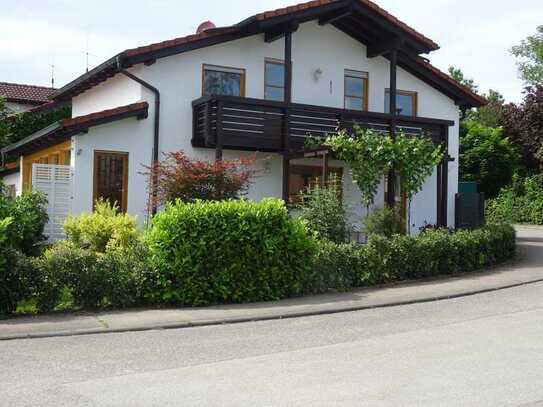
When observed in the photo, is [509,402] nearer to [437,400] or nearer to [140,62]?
[437,400]

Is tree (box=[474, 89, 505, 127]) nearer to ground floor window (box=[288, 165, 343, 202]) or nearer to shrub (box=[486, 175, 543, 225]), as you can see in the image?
shrub (box=[486, 175, 543, 225])

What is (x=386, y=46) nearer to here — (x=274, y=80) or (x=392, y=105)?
(x=392, y=105)

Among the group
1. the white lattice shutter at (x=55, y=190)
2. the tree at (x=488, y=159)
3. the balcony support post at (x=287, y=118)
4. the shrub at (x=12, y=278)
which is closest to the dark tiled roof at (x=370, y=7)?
the balcony support post at (x=287, y=118)

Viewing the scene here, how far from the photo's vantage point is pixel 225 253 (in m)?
11.5

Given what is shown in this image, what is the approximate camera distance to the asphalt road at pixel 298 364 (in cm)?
605

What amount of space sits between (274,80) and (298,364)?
1259cm

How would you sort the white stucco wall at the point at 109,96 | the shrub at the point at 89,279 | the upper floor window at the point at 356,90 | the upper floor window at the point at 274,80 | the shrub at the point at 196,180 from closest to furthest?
the shrub at the point at 89,279 < the shrub at the point at 196,180 < the white stucco wall at the point at 109,96 < the upper floor window at the point at 274,80 < the upper floor window at the point at 356,90

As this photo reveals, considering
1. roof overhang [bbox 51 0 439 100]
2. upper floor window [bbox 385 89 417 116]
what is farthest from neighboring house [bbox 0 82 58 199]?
upper floor window [bbox 385 89 417 116]

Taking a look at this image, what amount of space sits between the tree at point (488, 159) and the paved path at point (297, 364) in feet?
85.5

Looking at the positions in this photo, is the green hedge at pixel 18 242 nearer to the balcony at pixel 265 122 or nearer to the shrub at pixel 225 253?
the shrub at pixel 225 253

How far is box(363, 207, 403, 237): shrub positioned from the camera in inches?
632

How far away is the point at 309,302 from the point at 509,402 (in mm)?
5965

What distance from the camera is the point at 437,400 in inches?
233

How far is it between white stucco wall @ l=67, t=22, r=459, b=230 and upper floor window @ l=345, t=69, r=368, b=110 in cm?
16
